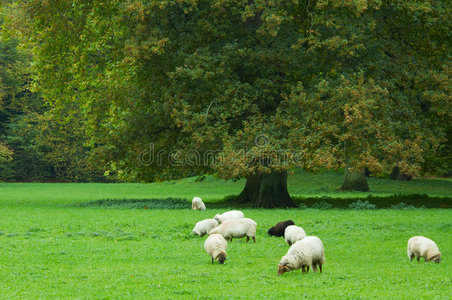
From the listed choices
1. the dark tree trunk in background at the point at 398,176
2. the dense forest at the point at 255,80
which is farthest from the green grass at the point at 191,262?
the dark tree trunk in background at the point at 398,176

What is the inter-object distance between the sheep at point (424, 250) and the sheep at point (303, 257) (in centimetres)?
266

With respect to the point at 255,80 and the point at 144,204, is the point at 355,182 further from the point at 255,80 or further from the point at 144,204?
the point at 144,204

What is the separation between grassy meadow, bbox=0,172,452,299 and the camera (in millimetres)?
11203

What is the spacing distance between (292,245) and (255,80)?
685 inches

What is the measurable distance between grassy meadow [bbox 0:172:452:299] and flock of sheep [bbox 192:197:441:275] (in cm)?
24

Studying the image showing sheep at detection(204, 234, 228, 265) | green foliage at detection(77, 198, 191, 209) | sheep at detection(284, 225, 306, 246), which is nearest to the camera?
sheep at detection(204, 234, 228, 265)

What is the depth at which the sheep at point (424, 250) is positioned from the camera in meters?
14.2

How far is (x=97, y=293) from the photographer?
10953 millimetres

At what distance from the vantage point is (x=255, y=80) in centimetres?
3017

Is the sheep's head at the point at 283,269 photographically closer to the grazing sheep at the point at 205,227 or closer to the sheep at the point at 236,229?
the sheep at the point at 236,229

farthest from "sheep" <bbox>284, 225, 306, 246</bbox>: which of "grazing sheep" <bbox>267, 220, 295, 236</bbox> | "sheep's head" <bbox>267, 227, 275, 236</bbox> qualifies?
"sheep's head" <bbox>267, 227, 275, 236</bbox>

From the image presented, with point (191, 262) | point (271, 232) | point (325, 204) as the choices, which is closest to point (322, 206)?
point (325, 204)

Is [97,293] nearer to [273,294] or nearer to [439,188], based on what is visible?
[273,294]

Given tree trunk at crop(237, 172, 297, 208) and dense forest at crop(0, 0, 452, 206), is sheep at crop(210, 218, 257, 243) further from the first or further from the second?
tree trunk at crop(237, 172, 297, 208)
